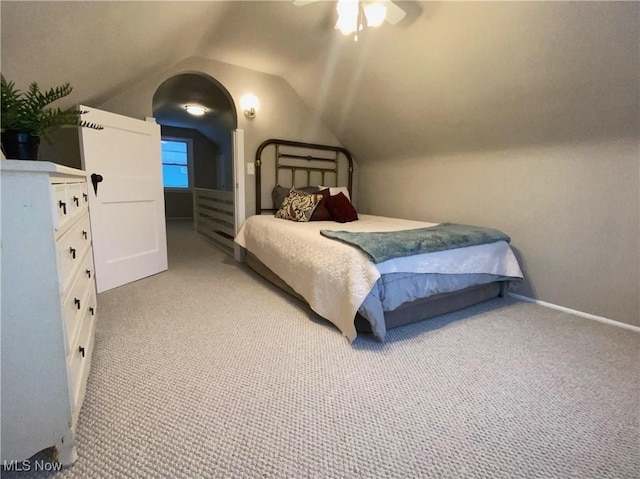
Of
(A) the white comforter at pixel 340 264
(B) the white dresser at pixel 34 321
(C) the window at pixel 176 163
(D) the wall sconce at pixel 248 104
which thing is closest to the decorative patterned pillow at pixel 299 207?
(A) the white comforter at pixel 340 264

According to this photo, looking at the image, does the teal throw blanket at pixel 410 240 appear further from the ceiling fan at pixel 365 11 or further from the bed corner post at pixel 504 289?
the ceiling fan at pixel 365 11

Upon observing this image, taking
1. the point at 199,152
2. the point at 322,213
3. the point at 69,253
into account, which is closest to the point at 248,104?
the point at 322,213

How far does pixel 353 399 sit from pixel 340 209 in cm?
199

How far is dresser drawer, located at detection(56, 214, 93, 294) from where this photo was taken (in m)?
0.97

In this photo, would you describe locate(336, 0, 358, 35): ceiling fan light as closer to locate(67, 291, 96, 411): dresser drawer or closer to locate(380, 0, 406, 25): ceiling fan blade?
locate(380, 0, 406, 25): ceiling fan blade

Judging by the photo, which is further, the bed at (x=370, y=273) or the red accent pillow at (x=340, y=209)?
the red accent pillow at (x=340, y=209)

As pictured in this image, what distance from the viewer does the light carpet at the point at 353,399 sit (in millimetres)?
1003

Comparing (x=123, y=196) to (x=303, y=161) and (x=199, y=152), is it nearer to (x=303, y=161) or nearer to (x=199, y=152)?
(x=303, y=161)

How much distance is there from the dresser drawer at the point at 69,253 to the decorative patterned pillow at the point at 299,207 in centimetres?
177

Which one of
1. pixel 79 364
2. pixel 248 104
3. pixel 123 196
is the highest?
pixel 248 104

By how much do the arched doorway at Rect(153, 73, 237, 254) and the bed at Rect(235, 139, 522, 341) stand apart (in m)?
1.43

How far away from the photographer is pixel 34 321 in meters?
0.87

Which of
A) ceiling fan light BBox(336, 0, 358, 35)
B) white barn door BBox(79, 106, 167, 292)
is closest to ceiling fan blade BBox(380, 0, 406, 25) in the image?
ceiling fan light BBox(336, 0, 358, 35)

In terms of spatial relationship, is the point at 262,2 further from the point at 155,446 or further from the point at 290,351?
the point at 155,446
